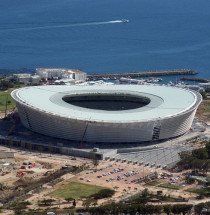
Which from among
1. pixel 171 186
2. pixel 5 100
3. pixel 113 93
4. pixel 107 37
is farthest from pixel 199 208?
pixel 107 37

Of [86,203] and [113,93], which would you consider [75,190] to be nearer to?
[86,203]

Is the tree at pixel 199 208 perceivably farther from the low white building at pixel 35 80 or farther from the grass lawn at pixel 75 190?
the low white building at pixel 35 80

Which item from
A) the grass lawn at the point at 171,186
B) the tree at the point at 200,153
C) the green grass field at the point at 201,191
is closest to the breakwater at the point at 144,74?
the tree at the point at 200,153

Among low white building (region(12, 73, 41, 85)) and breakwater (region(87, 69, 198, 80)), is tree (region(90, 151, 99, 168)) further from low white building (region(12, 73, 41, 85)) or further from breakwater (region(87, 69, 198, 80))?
breakwater (region(87, 69, 198, 80))

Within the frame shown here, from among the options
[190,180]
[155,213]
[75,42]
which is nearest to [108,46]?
[75,42]

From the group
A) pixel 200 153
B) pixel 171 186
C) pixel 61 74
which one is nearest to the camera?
pixel 171 186

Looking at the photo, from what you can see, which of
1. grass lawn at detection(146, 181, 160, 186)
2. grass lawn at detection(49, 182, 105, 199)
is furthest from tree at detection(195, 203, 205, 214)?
grass lawn at detection(49, 182, 105, 199)
